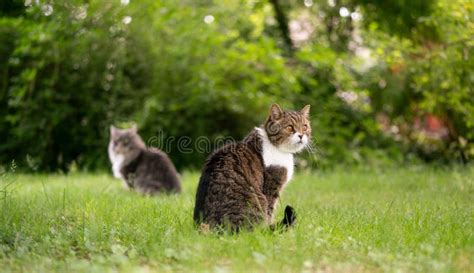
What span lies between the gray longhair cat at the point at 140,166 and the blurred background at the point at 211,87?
2085 mm

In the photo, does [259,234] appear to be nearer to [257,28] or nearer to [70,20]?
[70,20]

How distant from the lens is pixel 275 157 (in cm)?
573

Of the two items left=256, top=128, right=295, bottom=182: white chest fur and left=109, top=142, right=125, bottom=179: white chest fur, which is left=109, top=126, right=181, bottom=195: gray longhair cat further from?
left=256, top=128, right=295, bottom=182: white chest fur

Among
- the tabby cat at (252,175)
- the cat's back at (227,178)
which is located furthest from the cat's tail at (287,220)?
the cat's back at (227,178)

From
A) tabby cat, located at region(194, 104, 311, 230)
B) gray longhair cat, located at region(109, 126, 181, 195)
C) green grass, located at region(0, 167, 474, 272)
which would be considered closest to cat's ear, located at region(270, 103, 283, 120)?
tabby cat, located at region(194, 104, 311, 230)

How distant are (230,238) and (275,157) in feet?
4.02

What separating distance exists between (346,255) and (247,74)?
8.31m

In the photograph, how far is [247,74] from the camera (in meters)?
12.5

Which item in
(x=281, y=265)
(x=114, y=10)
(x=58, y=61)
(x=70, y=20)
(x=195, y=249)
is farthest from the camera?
(x=58, y=61)

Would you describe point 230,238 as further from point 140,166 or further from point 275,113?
point 140,166

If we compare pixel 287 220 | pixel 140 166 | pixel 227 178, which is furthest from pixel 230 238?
pixel 140 166

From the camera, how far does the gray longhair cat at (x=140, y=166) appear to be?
8422 mm

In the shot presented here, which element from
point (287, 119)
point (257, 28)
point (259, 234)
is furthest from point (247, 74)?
point (259, 234)

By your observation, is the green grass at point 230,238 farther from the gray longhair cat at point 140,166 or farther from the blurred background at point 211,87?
the blurred background at point 211,87
